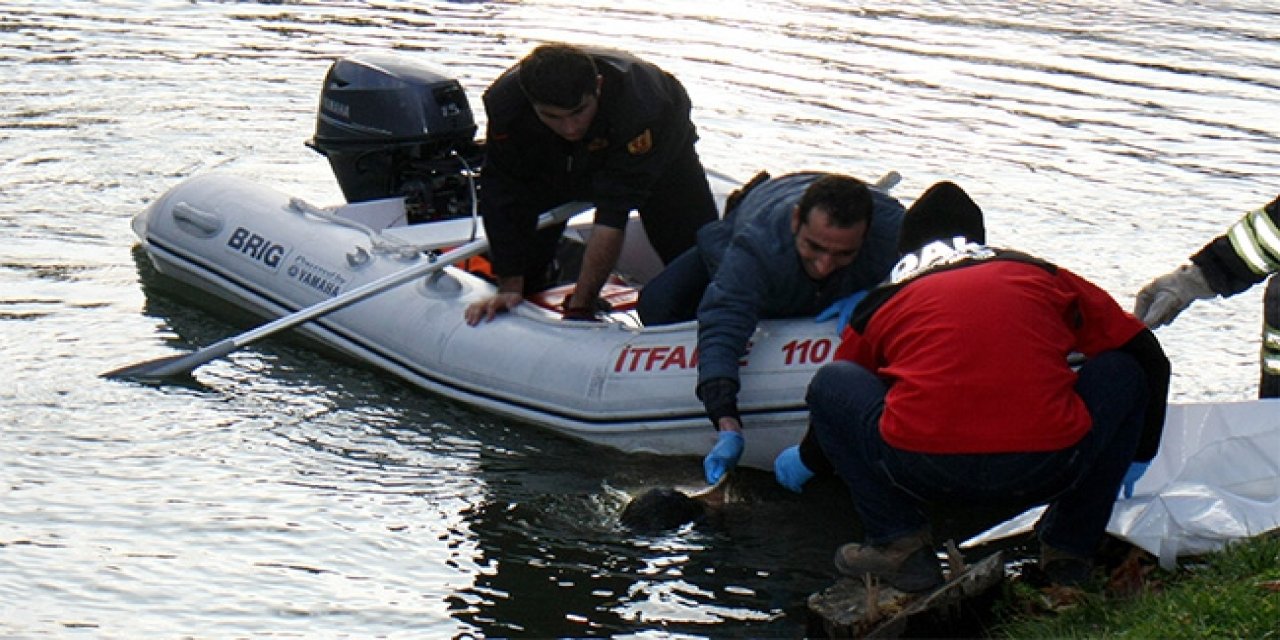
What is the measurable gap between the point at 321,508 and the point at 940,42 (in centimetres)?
896

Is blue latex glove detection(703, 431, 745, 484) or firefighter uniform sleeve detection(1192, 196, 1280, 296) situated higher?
firefighter uniform sleeve detection(1192, 196, 1280, 296)

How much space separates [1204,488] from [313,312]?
A: 10.4 feet

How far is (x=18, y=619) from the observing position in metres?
4.72

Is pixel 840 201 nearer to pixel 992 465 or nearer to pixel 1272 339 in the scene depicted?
pixel 992 465

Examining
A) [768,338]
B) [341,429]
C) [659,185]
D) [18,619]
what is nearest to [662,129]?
[659,185]

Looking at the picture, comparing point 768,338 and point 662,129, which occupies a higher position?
point 662,129

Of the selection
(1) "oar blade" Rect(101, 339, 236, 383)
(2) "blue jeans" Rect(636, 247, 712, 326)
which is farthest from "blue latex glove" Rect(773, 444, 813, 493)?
(1) "oar blade" Rect(101, 339, 236, 383)

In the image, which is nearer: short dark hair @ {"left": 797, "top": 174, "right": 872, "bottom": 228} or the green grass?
the green grass

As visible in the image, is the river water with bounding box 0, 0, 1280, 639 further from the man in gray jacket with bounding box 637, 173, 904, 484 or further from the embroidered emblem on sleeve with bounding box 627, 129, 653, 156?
the embroidered emblem on sleeve with bounding box 627, 129, 653, 156

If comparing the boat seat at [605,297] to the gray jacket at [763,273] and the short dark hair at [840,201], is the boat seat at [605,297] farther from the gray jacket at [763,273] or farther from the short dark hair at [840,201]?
the short dark hair at [840,201]

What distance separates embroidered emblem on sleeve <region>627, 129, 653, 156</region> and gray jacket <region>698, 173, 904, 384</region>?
0.56 m

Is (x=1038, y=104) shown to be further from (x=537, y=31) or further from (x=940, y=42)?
(x=537, y=31)

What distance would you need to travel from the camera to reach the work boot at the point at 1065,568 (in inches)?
171

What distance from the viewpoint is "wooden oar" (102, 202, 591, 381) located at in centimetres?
639
